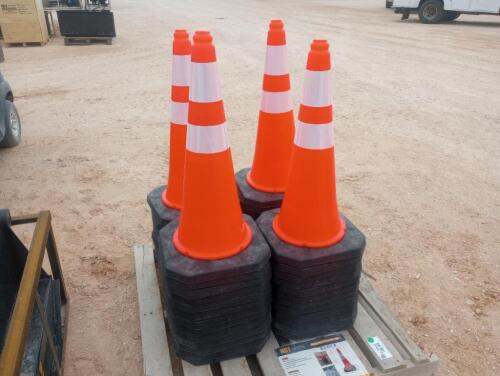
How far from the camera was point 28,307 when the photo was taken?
158 centimetres

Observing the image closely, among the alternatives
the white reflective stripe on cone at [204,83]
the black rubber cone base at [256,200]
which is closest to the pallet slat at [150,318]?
the black rubber cone base at [256,200]

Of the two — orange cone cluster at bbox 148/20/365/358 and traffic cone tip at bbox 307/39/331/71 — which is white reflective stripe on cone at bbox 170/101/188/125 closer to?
orange cone cluster at bbox 148/20/365/358

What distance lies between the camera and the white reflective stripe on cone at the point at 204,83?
1690 mm

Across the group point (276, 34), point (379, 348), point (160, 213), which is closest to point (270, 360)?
point (379, 348)

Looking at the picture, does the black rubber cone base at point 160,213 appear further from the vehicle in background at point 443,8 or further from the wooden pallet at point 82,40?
the vehicle in background at point 443,8

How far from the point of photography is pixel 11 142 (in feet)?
15.8

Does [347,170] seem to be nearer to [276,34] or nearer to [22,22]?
[276,34]

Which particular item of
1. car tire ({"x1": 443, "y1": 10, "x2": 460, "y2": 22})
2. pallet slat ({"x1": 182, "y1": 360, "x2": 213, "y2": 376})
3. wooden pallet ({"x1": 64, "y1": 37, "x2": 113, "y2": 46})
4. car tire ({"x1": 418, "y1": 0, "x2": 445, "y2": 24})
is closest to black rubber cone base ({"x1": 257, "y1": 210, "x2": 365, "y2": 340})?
pallet slat ({"x1": 182, "y1": 360, "x2": 213, "y2": 376})

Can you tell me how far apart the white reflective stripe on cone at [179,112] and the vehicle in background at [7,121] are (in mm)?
3041

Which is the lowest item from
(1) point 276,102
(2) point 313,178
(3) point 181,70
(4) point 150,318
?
(4) point 150,318

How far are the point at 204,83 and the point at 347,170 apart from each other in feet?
9.83

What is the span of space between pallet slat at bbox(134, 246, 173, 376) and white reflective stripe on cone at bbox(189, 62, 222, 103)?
4.21 feet

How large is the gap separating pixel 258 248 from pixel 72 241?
1974 millimetres

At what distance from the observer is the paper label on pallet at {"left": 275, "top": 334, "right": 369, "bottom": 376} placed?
1.99 metres
